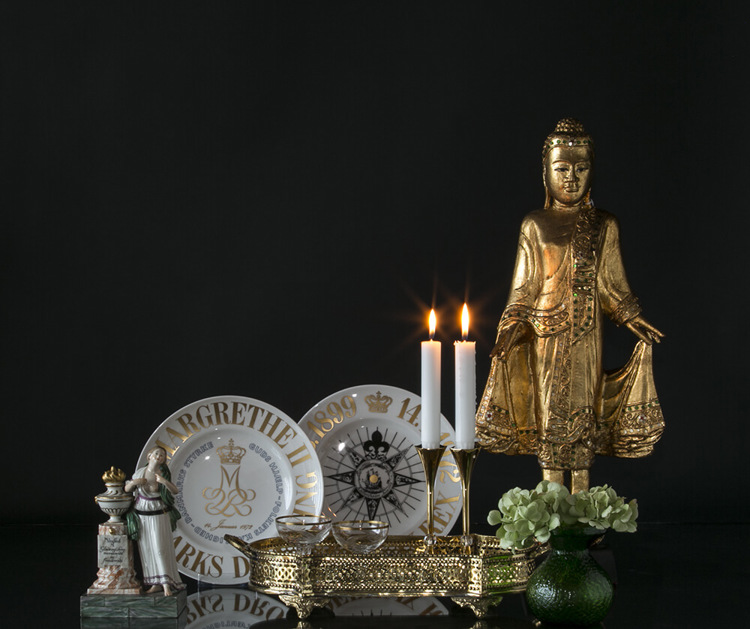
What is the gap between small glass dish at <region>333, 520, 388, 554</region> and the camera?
5.36 ft

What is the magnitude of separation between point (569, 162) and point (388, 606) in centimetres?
Answer: 80

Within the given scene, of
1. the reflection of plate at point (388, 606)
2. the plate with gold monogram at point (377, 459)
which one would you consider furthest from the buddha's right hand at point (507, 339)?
the reflection of plate at point (388, 606)

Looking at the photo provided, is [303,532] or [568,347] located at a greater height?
[568,347]

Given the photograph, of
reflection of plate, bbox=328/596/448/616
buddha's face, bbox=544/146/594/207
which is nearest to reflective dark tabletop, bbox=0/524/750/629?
reflection of plate, bbox=328/596/448/616

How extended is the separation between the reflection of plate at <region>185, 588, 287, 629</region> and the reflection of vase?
405 millimetres

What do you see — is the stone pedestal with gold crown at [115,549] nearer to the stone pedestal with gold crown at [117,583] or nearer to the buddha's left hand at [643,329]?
the stone pedestal with gold crown at [117,583]

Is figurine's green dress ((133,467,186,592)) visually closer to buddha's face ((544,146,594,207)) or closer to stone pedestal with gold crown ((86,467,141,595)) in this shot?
stone pedestal with gold crown ((86,467,141,595))

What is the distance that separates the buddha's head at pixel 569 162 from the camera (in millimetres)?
1942

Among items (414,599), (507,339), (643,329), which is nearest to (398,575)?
(414,599)

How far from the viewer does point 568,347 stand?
1.92 metres

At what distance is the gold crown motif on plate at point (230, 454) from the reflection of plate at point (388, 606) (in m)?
0.29

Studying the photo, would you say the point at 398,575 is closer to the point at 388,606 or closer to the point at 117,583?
the point at 388,606

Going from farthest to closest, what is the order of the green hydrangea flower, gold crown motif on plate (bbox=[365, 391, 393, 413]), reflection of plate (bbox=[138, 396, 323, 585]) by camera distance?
1. gold crown motif on plate (bbox=[365, 391, 393, 413])
2. reflection of plate (bbox=[138, 396, 323, 585])
3. the green hydrangea flower

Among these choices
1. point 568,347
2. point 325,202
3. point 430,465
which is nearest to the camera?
point 430,465
